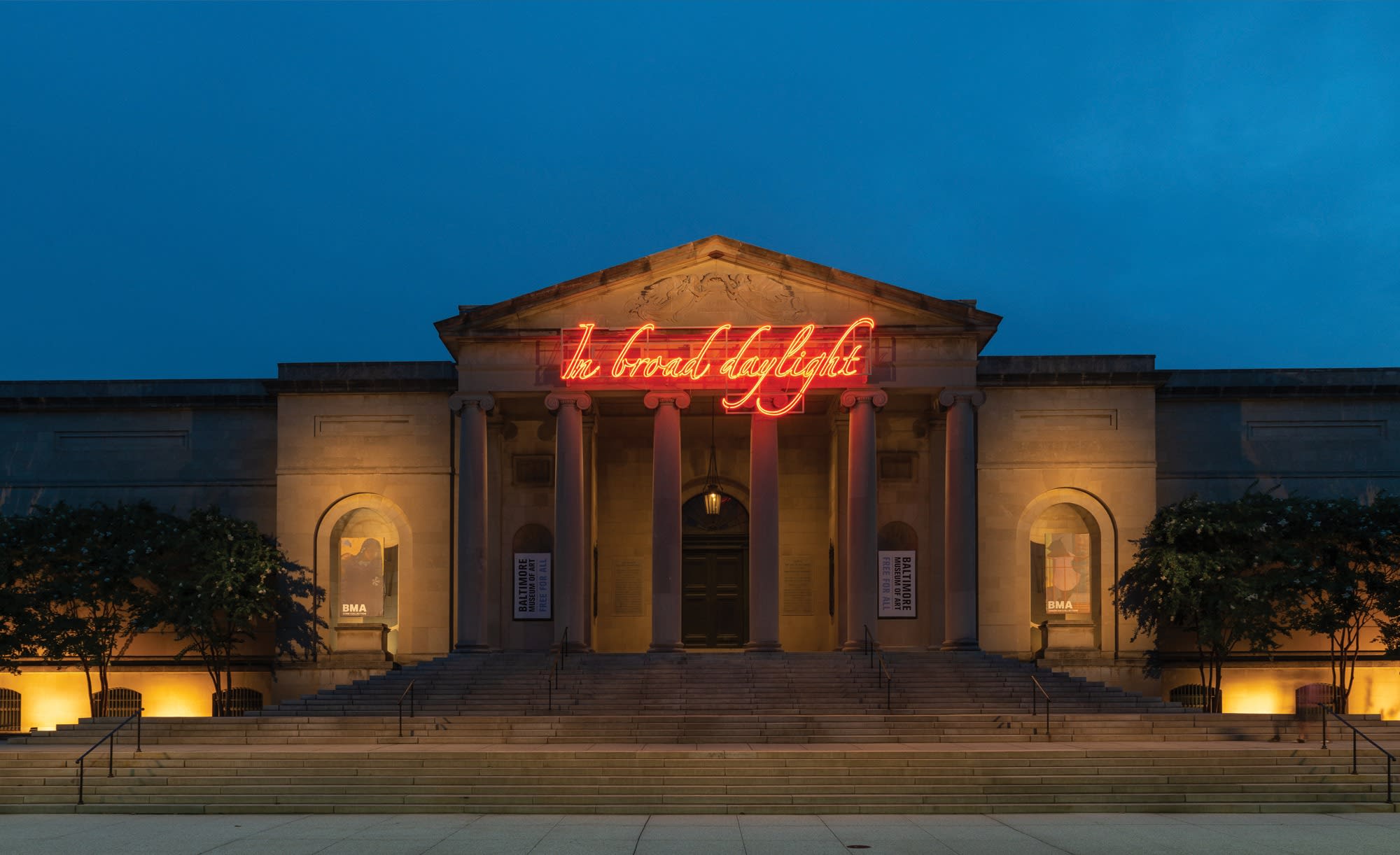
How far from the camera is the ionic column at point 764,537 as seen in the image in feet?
117

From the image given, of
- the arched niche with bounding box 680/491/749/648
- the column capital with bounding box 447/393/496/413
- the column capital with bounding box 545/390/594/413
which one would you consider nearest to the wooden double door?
the arched niche with bounding box 680/491/749/648

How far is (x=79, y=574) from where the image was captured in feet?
123

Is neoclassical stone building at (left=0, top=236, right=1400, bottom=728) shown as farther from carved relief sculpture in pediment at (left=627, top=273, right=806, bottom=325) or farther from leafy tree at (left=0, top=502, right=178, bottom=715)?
Result: leafy tree at (left=0, top=502, right=178, bottom=715)

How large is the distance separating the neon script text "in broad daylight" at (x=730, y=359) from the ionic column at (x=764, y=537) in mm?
787

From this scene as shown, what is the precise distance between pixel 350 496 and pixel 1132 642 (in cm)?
2348

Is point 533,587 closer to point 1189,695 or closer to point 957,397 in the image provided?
point 957,397

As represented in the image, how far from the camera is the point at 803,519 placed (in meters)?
41.7

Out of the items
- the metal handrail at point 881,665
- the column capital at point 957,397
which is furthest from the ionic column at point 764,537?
the column capital at point 957,397

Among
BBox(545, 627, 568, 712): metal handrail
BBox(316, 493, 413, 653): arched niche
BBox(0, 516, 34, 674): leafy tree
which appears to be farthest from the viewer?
BBox(316, 493, 413, 653): arched niche

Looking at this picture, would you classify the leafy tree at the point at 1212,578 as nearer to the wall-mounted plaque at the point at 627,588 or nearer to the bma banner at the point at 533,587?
the wall-mounted plaque at the point at 627,588

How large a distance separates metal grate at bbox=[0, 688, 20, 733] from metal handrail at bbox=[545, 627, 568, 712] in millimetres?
18248

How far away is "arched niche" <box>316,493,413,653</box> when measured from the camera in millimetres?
39562

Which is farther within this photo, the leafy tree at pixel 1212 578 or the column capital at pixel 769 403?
the column capital at pixel 769 403

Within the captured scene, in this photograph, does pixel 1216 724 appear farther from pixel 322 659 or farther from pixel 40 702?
pixel 40 702
